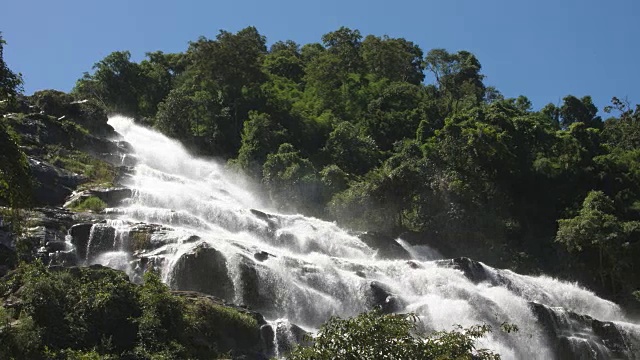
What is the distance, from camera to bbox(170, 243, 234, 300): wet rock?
27562 millimetres

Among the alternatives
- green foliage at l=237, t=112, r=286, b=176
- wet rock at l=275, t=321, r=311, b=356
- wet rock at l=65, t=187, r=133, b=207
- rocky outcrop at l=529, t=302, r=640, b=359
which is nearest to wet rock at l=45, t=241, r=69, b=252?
wet rock at l=65, t=187, r=133, b=207

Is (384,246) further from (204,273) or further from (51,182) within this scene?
(51,182)

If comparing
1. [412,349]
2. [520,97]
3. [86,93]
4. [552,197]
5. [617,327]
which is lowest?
[617,327]

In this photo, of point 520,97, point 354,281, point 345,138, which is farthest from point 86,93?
point 520,97

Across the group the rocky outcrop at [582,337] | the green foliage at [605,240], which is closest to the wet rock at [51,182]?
the rocky outcrop at [582,337]

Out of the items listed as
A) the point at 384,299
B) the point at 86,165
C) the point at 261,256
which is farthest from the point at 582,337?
the point at 86,165

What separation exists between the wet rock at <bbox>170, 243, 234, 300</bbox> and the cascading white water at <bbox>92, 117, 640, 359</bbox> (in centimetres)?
17

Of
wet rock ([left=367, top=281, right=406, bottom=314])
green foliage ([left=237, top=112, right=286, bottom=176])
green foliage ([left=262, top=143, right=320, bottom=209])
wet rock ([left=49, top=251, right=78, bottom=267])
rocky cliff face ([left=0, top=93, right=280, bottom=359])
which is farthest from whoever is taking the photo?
green foliage ([left=237, top=112, right=286, bottom=176])

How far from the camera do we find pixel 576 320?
32406 mm

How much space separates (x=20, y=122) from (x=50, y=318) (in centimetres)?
2595

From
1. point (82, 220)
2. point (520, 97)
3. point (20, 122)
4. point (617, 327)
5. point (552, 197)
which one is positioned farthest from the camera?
point (520, 97)

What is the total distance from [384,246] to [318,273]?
9105 millimetres

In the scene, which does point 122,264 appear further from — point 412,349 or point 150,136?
point 150,136

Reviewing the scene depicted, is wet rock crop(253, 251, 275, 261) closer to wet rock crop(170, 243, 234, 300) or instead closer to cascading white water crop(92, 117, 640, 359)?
cascading white water crop(92, 117, 640, 359)
